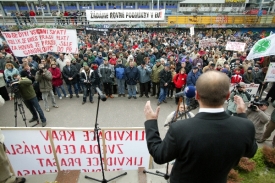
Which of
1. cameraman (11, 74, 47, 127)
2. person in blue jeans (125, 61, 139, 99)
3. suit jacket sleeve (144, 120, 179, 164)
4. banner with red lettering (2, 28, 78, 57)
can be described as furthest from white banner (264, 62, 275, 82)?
cameraman (11, 74, 47, 127)

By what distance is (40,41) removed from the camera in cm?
803

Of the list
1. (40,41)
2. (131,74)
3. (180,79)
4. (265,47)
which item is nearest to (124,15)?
(40,41)

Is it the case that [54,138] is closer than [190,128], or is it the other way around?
[190,128]

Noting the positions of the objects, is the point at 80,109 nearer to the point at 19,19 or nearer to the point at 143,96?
the point at 143,96

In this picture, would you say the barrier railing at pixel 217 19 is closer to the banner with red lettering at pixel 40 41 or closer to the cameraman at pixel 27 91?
the banner with red lettering at pixel 40 41

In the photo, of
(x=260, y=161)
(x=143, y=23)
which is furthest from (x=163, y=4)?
(x=260, y=161)

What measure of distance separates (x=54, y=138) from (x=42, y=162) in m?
0.80

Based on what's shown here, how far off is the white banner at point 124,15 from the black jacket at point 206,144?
18652 millimetres

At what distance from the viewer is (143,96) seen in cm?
896

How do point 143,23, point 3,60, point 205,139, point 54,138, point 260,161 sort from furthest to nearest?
point 143,23, point 3,60, point 260,161, point 54,138, point 205,139

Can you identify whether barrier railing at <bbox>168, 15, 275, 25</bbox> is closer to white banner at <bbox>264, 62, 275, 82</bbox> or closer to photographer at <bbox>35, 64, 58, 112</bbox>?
white banner at <bbox>264, 62, 275, 82</bbox>

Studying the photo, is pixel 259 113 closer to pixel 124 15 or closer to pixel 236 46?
pixel 236 46

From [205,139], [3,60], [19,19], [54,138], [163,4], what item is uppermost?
[163,4]

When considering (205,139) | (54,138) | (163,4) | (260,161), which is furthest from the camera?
(163,4)
